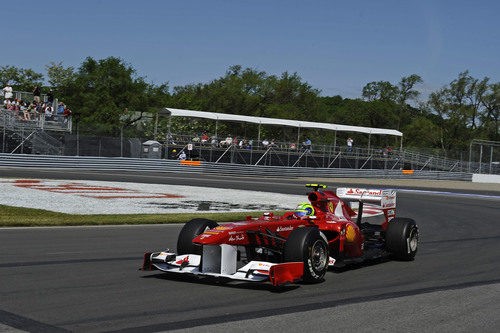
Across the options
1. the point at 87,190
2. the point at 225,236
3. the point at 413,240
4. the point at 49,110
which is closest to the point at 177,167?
the point at 49,110

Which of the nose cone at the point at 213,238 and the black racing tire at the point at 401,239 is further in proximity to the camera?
the black racing tire at the point at 401,239

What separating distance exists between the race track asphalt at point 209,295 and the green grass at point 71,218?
1.53 m

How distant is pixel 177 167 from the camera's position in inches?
1452

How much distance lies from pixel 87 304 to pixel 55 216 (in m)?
8.11

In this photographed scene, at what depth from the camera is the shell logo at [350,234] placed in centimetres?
880

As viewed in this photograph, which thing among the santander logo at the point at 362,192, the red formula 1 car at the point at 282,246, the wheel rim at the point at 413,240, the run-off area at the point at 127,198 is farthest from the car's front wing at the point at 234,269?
the run-off area at the point at 127,198

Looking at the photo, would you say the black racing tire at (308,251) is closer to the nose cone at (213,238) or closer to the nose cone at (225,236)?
the nose cone at (225,236)

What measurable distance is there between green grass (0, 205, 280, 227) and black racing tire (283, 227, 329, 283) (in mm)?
6683

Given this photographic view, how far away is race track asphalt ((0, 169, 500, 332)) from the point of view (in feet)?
18.0

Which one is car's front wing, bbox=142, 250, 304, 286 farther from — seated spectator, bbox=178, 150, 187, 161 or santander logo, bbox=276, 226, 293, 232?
seated spectator, bbox=178, 150, 187, 161

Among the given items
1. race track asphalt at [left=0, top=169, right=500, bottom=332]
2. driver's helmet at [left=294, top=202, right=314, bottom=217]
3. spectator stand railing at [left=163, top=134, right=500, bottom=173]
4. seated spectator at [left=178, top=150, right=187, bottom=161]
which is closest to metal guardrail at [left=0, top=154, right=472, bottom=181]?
seated spectator at [left=178, top=150, right=187, bottom=161]

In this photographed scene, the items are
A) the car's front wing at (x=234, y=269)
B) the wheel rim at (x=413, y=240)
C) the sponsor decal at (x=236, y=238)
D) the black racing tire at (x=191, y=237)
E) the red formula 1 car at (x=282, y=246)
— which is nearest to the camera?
the car's front wing at (x=234, y=269)

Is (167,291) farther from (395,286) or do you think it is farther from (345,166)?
(345,166)

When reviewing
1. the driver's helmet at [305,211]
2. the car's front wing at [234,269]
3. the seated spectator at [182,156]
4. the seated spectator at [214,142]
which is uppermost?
the seated spectator at [214,142]
